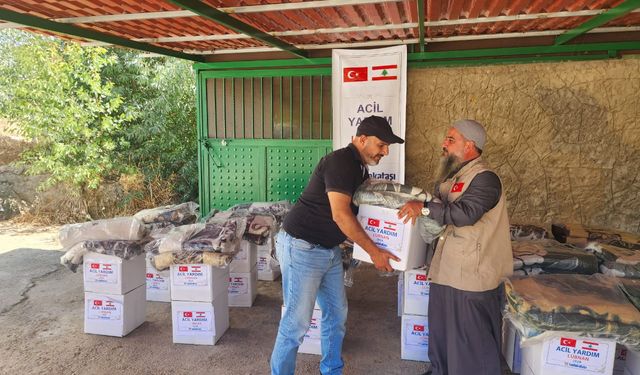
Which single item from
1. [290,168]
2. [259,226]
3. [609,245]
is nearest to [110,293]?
[259,226]

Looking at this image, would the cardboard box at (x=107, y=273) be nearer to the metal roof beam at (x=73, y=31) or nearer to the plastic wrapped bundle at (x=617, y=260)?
the metal roof beam at (x=73, y=31)

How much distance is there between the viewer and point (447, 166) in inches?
112

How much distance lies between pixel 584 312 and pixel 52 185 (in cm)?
997

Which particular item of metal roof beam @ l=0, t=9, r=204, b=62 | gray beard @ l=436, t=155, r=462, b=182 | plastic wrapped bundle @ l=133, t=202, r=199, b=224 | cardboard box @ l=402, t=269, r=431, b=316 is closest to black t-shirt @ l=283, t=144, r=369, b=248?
gray beard @ l=436, t=155, r=462, b=182

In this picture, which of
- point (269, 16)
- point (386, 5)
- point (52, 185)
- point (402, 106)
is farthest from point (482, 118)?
point (52, 185)

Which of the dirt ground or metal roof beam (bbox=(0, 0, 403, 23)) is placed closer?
the dirt ground

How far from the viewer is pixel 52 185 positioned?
30.0 ft

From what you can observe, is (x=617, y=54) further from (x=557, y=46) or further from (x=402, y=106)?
(x=402, y=106)

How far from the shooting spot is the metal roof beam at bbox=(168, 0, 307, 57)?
321 cm

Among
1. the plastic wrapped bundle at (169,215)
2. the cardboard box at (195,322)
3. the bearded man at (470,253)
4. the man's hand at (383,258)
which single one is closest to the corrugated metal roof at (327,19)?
the bearded man at (470,253)

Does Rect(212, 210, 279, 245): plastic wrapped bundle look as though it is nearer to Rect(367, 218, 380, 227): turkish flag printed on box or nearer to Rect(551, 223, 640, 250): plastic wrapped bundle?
Rect(367, 218, 380, 227): turkish flag printed on box

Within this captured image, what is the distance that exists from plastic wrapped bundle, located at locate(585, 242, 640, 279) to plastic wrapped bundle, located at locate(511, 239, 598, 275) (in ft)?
0.30

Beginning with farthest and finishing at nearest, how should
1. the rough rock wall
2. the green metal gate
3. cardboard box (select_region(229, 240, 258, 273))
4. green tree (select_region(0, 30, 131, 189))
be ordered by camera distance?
green tree (select_region(0, 30, 131, 189)), the green metal gate, the rough rock wall, cardboard box (select_region(229, 240, 258, 273))

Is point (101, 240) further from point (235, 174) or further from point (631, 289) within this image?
point (631, 289)
